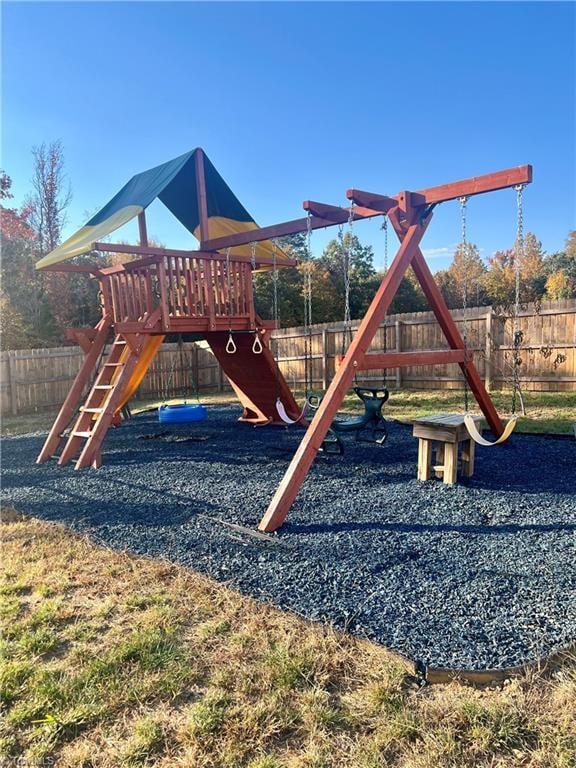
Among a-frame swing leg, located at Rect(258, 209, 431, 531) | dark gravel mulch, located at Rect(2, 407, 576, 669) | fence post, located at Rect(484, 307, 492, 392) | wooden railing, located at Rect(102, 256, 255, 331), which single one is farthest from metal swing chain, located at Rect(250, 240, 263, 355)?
fence post, located at Rect(484, 307, 492, 392)

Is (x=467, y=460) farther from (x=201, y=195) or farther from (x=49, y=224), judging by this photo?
(x=49, y=224)

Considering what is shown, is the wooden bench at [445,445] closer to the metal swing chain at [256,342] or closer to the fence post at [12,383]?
the metal swing chain at [256,342]

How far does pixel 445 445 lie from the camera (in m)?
4.56

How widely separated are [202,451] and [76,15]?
576cm

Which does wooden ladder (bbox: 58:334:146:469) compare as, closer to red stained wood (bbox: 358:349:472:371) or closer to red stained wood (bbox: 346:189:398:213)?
red stained wood (bbox: 358:349:472:371)

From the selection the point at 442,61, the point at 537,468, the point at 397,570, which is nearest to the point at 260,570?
the point at 397,570

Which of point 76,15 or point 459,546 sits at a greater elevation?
point 76,15

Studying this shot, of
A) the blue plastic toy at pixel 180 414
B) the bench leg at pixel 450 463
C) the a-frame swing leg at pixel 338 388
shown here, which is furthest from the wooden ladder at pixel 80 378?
the bench leg at pixel 450 463

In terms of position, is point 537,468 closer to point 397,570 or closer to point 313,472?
point 313,472

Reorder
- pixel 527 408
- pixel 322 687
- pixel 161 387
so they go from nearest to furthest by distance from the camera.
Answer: pixel 322 687
pixel 527 408
pixel 161 387

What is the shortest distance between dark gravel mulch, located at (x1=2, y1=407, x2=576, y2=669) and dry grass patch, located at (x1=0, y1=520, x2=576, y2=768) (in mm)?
203

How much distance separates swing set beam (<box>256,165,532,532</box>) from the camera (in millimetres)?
3660

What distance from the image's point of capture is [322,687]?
191 cm

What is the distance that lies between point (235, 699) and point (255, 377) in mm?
6141
